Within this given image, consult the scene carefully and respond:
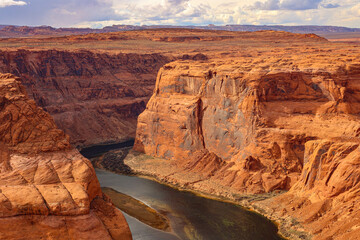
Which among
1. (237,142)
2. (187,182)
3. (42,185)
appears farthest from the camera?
(237,142)

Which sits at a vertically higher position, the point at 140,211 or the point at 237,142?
the point at 237,142

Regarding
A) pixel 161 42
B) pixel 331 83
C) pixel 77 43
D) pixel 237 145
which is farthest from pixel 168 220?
pixel 161 42

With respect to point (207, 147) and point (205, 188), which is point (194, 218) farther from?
point (207, 147)

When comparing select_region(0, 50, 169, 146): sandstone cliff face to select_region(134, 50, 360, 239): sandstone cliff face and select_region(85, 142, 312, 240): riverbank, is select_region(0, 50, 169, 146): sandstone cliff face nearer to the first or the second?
select_region(85, 142, 312, 240): riverbank

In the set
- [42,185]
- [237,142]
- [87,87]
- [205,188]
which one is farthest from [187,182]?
[87,87]

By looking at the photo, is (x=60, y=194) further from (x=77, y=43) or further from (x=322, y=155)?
(x=77, y=43)

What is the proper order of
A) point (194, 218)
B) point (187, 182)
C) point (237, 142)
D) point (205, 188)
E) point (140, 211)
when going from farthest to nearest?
point (237, 142), point (187, 182), point (205, 188), point (140, 211), point (194, 218)

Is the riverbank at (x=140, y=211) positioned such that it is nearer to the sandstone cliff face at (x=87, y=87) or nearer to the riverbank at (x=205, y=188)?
the riverbank at (x=205, y=188)
